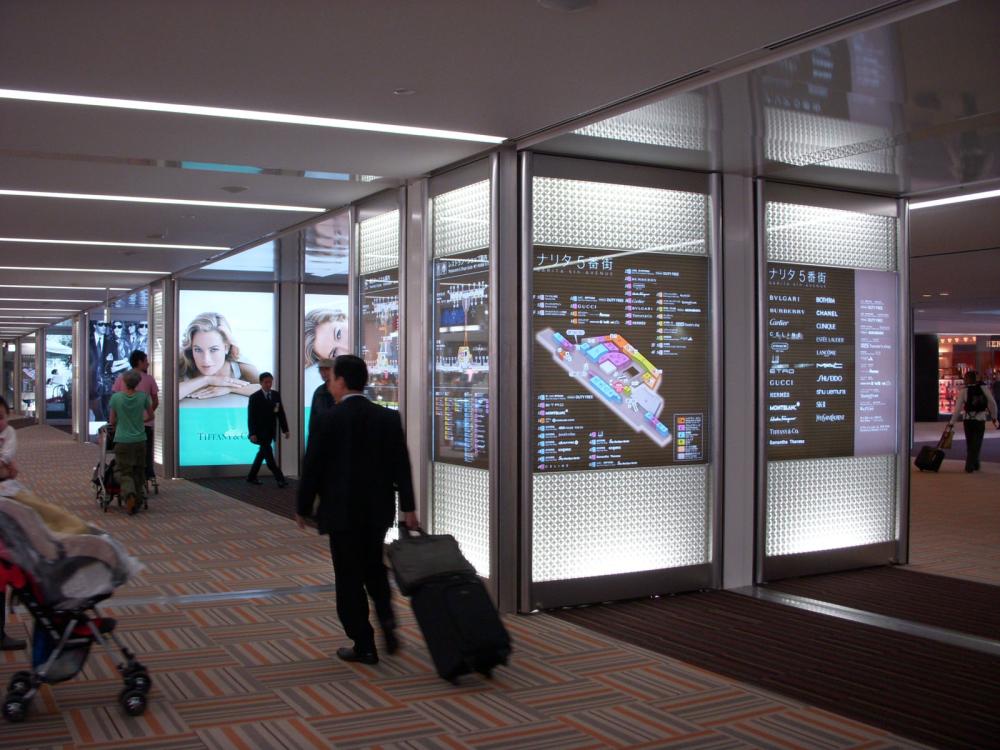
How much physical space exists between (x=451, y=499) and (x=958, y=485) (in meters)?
9.68

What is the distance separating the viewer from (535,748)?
4098 mm

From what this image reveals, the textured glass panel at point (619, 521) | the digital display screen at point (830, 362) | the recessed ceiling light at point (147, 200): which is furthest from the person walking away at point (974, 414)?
the recessed ceiling light at point (147, 200)

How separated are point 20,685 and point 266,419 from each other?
30.1 feet

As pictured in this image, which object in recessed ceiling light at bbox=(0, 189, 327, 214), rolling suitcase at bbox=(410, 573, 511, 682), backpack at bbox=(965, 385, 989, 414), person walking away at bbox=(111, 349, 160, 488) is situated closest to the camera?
rolling suitcase at bbox=(410, 573, 511, 682)

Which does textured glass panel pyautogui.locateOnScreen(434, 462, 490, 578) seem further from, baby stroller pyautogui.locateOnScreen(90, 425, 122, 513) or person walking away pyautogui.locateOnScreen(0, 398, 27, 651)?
baby stroller pyautogui.locateOnScreen(90, 425, 122, 513)

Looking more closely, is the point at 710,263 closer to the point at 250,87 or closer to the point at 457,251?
the point at 457,251

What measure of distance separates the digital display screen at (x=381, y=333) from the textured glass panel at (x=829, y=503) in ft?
9.87

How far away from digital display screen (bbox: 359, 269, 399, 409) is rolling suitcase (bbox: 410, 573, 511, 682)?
10.2ft

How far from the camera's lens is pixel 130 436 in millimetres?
10805

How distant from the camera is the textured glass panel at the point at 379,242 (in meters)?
8.21

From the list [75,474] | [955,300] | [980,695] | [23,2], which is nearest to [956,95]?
[980,695]

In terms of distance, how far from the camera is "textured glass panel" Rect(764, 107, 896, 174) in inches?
230

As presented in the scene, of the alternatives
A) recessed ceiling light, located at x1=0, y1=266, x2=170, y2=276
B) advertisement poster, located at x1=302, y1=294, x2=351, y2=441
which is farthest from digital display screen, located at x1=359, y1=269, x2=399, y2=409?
recessed ceiling light, located at x1=0, y1=266, x2=170, y2=276

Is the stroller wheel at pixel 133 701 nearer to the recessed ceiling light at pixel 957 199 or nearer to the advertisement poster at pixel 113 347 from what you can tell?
the recessed ceiling light at pixel 957 199
